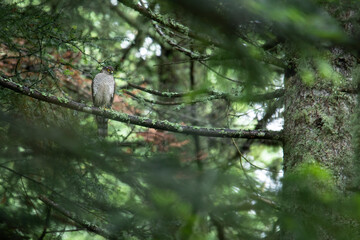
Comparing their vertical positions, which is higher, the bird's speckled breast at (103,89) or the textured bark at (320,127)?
the bird's speckled breast at (103,89)

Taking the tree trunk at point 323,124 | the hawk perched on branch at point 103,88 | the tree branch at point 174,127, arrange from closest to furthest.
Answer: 1. the tree trunk at point 323,124
2. the tree branch at point 174,127
3. the hawk perched on branch at point 103,88

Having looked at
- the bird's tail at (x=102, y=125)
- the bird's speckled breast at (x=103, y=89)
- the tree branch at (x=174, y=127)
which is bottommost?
the tree branch at (x=174, y=127)

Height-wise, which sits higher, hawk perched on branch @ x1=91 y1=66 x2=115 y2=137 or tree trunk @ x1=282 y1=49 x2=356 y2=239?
hawk perched on branch @ x1=91 y1=66 x2=115 y2=137

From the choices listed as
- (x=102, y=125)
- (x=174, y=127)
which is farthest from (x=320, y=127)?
(x=102, y=125)

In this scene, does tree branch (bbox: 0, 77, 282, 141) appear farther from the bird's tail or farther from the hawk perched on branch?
the hawk perched on branch

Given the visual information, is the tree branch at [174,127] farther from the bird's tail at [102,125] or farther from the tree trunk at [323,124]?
the bird's tail at [102,125]

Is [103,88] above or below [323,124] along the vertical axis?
above

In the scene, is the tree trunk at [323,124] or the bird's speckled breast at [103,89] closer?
the tree trunk at [323,124]

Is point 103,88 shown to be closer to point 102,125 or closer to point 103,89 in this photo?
point 103,89

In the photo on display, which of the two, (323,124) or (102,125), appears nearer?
(323,124)

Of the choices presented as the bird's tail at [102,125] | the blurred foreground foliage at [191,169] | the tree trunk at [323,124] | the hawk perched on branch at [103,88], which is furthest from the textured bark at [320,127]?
the hawk perched on branch at [103,88]

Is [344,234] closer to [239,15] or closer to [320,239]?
[320,239]

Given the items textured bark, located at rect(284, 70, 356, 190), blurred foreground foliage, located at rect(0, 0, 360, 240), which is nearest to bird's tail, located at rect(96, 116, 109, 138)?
blurred foreground foliage, located at rect(0, 0, 360, 240)

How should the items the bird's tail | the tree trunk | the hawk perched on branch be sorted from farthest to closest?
the hawk perched on branch, the bird's tail, the tree trunk
